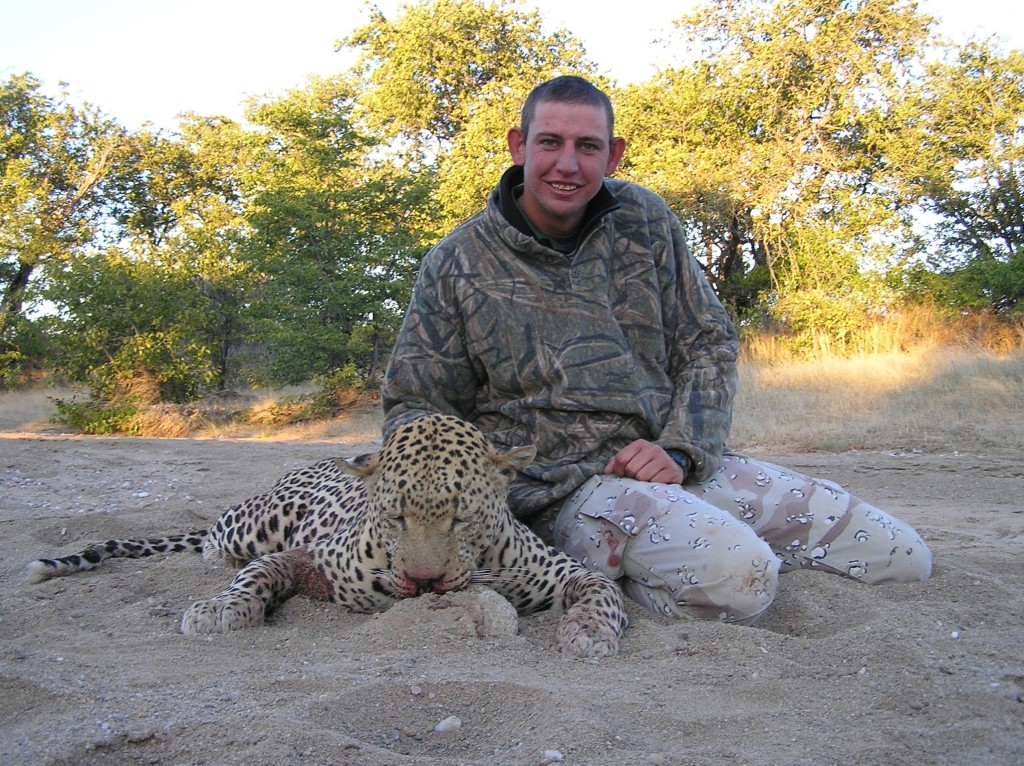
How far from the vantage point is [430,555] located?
3.23 meters

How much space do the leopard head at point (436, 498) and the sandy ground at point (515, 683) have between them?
199 mm

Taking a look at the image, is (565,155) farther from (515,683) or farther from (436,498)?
(515,683)

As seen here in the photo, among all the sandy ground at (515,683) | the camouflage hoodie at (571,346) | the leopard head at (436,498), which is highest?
the camouflage hoodie at (571,346)

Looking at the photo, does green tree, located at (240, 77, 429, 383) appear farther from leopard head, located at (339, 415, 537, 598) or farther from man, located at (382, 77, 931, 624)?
leopard head, located at (339, 415, 537, 598)

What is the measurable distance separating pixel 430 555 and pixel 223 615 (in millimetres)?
833

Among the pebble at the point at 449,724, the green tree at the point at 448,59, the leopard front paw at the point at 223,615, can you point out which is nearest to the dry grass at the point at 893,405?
the leopard front paw at the point at 223,615

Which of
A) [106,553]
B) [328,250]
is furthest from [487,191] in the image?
[106,553]

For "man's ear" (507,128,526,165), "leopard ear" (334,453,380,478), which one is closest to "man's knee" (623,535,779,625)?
"leopard ear" (334,453,380,478)

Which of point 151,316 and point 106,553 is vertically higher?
point 151,316

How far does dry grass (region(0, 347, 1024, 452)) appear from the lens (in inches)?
374

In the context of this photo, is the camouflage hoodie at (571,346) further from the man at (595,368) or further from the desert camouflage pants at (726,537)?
the desert camouflage pants at (726,537)

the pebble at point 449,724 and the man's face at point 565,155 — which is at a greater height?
the man's face at point 565,155

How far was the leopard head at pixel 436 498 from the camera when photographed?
10.8ft

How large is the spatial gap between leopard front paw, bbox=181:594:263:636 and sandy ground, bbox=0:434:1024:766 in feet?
0.24
